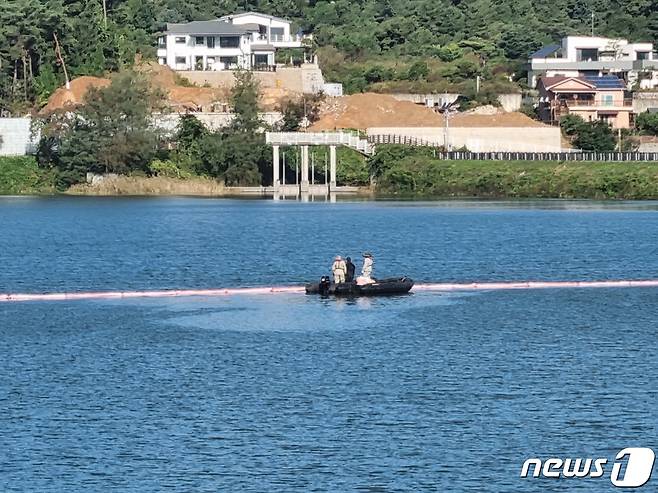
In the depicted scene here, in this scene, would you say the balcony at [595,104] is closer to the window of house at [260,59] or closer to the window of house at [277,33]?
the window of house at [260,59]

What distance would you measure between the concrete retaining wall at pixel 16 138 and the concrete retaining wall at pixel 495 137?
2740 cm

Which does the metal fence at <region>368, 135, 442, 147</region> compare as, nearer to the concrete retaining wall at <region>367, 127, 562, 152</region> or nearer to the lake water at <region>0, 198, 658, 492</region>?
the concrete retaining wall at <region>367, 127, 562, 152</region>

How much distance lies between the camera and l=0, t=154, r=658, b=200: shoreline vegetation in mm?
118000

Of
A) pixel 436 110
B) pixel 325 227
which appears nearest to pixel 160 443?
pixel 325 227

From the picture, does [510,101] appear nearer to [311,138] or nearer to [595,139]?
[595,139]

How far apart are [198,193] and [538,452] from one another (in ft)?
320

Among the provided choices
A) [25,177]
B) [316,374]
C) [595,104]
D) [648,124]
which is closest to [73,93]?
[25,177]

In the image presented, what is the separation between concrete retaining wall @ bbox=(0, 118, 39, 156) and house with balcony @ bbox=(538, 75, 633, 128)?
45.3 m

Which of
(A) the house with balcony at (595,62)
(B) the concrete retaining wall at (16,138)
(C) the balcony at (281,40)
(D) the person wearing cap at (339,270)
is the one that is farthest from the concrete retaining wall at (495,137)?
(D) the person wearing cap at (339,270)

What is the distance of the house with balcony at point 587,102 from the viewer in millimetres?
141875

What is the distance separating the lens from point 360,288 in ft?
185

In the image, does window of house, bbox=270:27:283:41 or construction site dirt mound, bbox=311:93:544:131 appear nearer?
construction site dirt mound, bbox=311:93:544:131

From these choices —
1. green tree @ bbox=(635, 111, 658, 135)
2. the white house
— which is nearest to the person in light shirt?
green tree @ bbox=(635, 111, 658, 135)

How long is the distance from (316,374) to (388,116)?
9391 cm
